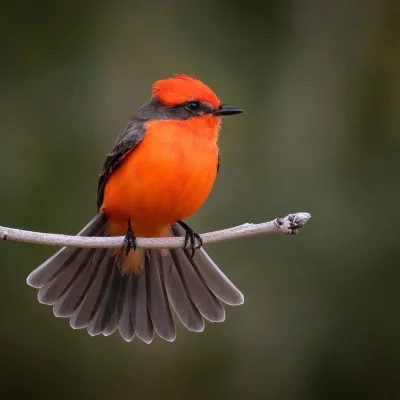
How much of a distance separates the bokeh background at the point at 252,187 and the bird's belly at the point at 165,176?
4.99ft

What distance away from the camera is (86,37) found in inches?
332

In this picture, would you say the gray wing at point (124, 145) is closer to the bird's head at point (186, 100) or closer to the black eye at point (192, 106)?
the bird's head at point (186, 100)

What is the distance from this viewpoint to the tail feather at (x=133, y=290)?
6465mm

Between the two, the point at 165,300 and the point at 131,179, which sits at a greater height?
the point at 131,179

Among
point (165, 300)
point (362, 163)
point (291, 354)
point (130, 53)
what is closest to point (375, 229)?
point (362, 163)

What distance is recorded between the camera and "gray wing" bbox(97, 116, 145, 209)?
5910mm

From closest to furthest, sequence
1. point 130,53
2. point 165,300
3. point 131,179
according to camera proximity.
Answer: point 131,179 < point 165,300 < point 130,53

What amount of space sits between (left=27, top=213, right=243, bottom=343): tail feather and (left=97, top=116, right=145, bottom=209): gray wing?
0.41 m

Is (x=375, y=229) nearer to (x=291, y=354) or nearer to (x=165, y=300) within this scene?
(x=291, y=354)

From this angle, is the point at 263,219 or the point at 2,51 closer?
the point at 263,219

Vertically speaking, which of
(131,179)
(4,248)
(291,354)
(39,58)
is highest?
(39,58)

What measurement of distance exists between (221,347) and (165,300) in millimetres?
1064

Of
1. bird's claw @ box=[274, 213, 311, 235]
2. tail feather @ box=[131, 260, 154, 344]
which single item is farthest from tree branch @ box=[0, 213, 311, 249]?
tail feather @ box=[131, 260, 154, 344]

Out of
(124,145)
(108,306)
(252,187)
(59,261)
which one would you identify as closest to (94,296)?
(108,306)
